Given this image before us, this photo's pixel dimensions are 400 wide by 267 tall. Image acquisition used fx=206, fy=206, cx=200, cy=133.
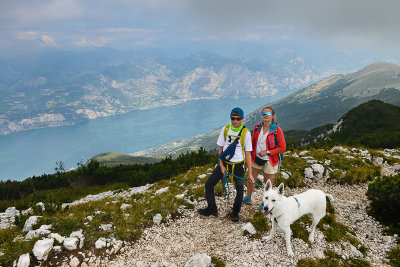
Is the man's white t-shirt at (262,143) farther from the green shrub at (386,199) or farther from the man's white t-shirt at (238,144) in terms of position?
the green shrub at (386,199)

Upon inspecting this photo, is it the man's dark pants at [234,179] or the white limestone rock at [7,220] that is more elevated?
the man's dark pants at [234,179]

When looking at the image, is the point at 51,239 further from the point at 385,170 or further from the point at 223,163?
the point at 385,170

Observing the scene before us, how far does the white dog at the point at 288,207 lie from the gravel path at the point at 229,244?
1.26 ft

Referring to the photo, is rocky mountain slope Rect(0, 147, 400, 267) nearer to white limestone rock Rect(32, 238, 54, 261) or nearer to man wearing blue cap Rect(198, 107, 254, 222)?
white limestone rock Rect(32, 238, 54, 261)

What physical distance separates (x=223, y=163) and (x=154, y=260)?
3.69m

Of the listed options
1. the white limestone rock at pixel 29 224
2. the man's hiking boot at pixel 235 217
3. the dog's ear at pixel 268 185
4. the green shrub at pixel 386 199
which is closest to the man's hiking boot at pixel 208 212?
the man's hiking boot at pixel 235 217

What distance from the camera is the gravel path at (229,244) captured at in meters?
5.91

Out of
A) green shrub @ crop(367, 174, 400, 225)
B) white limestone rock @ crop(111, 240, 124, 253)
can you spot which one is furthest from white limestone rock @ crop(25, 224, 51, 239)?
green shrub @ crop(367, 174, 400, 225)

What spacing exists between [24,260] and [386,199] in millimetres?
12006

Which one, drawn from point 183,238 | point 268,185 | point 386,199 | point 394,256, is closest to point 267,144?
point 268,185

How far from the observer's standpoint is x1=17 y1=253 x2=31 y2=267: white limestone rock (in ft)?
17.7

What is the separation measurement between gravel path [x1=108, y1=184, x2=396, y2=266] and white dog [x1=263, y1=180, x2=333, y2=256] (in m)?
0.38

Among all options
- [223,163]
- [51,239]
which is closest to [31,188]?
[51,239]

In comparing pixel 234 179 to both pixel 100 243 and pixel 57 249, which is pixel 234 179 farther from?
pixel 57 249
